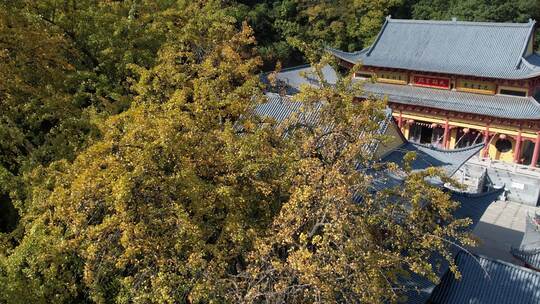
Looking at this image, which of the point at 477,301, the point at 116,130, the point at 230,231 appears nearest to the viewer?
the point at 230,231

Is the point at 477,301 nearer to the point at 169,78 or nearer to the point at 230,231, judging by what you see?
the point at 230,231

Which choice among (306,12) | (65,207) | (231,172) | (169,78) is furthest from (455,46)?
(65,207)

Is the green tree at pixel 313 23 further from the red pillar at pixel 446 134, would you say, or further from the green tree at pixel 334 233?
the green tree at pixel 334 233

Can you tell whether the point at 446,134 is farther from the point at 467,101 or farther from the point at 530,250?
the point at 530,250

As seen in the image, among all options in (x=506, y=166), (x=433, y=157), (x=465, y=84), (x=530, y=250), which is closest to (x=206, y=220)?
(x=433, y=157)

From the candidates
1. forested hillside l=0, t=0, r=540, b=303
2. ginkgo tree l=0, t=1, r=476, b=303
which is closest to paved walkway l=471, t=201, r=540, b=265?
forested hillside l=0, t=0, r=540, b=303

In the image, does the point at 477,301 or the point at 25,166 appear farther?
the point at 477,301
